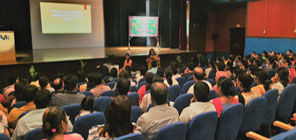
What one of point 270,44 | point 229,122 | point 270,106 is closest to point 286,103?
point 270,106

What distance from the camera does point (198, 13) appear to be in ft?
39.2

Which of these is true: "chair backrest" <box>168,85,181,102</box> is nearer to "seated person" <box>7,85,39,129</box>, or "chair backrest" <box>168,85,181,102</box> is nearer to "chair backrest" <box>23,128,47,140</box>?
"seated person" <box>7,85,39,129</box>

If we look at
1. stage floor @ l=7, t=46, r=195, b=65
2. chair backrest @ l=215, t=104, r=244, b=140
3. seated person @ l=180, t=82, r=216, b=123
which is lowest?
chair backrest @ l=215, t=104, r=244, b=140

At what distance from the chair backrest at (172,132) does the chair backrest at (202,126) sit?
0.18 m

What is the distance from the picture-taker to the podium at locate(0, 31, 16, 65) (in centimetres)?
716

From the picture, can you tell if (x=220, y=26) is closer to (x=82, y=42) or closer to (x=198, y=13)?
(x=198, y=13)

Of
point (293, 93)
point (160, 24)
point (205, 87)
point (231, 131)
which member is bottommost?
point (231, 131)

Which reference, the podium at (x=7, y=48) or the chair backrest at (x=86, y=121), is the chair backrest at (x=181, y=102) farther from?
the podium at (x=7, y=48)

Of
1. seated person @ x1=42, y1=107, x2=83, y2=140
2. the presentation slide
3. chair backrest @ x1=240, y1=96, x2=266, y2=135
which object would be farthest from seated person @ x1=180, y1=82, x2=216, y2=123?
the presentation slide

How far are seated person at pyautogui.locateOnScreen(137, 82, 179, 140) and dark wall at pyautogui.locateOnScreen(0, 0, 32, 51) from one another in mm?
10655

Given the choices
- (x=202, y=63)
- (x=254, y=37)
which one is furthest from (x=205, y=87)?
(x=254, y=37)

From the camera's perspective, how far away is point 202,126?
2.27 metres

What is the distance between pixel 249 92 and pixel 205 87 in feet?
3.22

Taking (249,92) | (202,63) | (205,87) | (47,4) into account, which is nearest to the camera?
(205,87)
